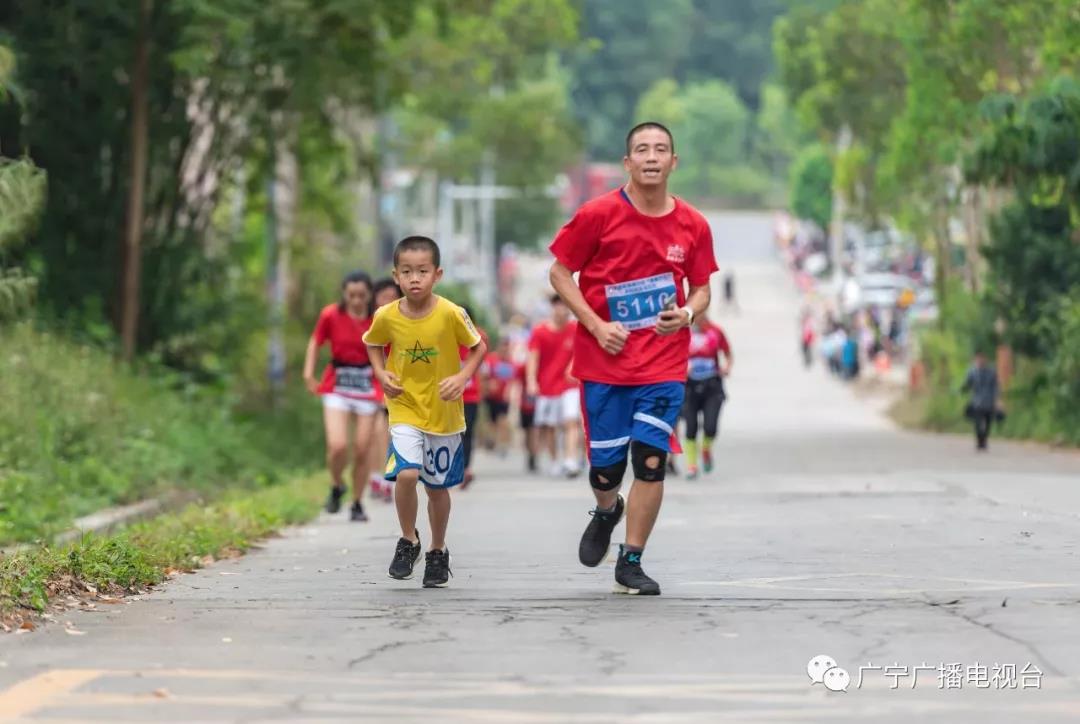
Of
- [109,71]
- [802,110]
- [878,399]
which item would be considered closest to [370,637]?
[109,71]

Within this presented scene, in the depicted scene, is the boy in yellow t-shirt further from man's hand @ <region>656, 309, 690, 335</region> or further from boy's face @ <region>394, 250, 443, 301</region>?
man's hand @ <region>656, 309, 690, 335</region>

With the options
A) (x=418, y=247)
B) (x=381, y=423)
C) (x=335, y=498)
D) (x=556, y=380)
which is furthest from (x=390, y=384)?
(x=556, y=380)

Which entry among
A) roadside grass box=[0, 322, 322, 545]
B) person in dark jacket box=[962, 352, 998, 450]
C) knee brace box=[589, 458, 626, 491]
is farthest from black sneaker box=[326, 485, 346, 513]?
person in dark jacket box=[962, 352, 998, 450]

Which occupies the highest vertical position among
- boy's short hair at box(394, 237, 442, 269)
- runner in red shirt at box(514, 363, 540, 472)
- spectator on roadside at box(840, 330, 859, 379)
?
boy's short hair at box(394, 237, 442, 269)

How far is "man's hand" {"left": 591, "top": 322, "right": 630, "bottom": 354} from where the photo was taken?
9773 mm

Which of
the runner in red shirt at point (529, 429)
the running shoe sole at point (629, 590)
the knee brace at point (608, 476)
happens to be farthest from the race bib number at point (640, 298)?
the runner in red shirt at point (529, 429)

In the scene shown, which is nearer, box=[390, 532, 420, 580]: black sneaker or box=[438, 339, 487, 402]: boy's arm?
box=[438, 339, 487, 402]: boy's arm

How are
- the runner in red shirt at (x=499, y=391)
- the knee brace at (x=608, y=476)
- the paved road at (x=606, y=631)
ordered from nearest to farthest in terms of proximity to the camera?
the paved road at (x=606, y=631) < the knee brace at (x=608, y=476) < the runner in red shirt at (x=499, y=391)

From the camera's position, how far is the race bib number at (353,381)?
16.5 meters

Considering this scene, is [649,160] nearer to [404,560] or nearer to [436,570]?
[436,570]

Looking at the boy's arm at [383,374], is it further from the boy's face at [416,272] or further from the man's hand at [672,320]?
the man's hand at [672,320]

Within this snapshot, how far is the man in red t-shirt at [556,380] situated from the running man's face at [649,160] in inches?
514

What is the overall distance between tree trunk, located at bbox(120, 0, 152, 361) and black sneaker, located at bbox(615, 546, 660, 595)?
14229mm

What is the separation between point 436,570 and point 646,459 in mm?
1169
